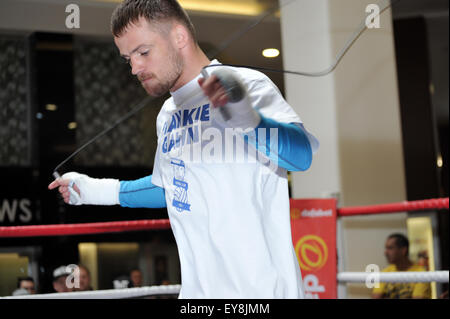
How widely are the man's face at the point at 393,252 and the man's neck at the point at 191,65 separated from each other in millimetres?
2139

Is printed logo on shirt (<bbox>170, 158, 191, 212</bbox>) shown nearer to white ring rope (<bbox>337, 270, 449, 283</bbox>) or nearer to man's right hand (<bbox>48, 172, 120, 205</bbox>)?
man's right hand (<bbox>48, 172, 120, 205</bbox>)

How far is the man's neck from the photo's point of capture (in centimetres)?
90

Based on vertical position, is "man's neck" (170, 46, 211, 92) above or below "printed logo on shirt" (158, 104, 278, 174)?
above

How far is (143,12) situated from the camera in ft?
2.81

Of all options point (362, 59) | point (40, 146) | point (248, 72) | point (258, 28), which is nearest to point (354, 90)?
point (362, 59)

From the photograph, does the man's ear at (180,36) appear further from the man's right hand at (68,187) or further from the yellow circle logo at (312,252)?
the yellow circle logo at (312,252)

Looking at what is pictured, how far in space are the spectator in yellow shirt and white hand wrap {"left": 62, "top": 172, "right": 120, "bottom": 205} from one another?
6.59 ft

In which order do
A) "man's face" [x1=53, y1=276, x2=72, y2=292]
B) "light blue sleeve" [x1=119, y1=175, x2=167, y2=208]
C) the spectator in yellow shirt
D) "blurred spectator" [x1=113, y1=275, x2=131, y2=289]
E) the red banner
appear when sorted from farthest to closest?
"blurred spectator" [x1=113, y1=275, x2=131, y2=289] → the spectator in yellow shirt → "man's face" [x1=53, y1=276, x2=72, y2=292] → the red banner → "light blue sleeve" [x1=119, y1=175, x2=167, y2=208]

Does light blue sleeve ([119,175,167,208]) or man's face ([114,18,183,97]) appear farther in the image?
light blue sleeve ([119,175,167,208])

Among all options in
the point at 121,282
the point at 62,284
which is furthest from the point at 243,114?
the point at 121,282

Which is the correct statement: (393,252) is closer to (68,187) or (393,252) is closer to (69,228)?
(69,228)

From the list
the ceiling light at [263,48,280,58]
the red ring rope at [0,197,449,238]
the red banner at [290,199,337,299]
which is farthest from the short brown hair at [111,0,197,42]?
the red banner at [290,199,337,299]
